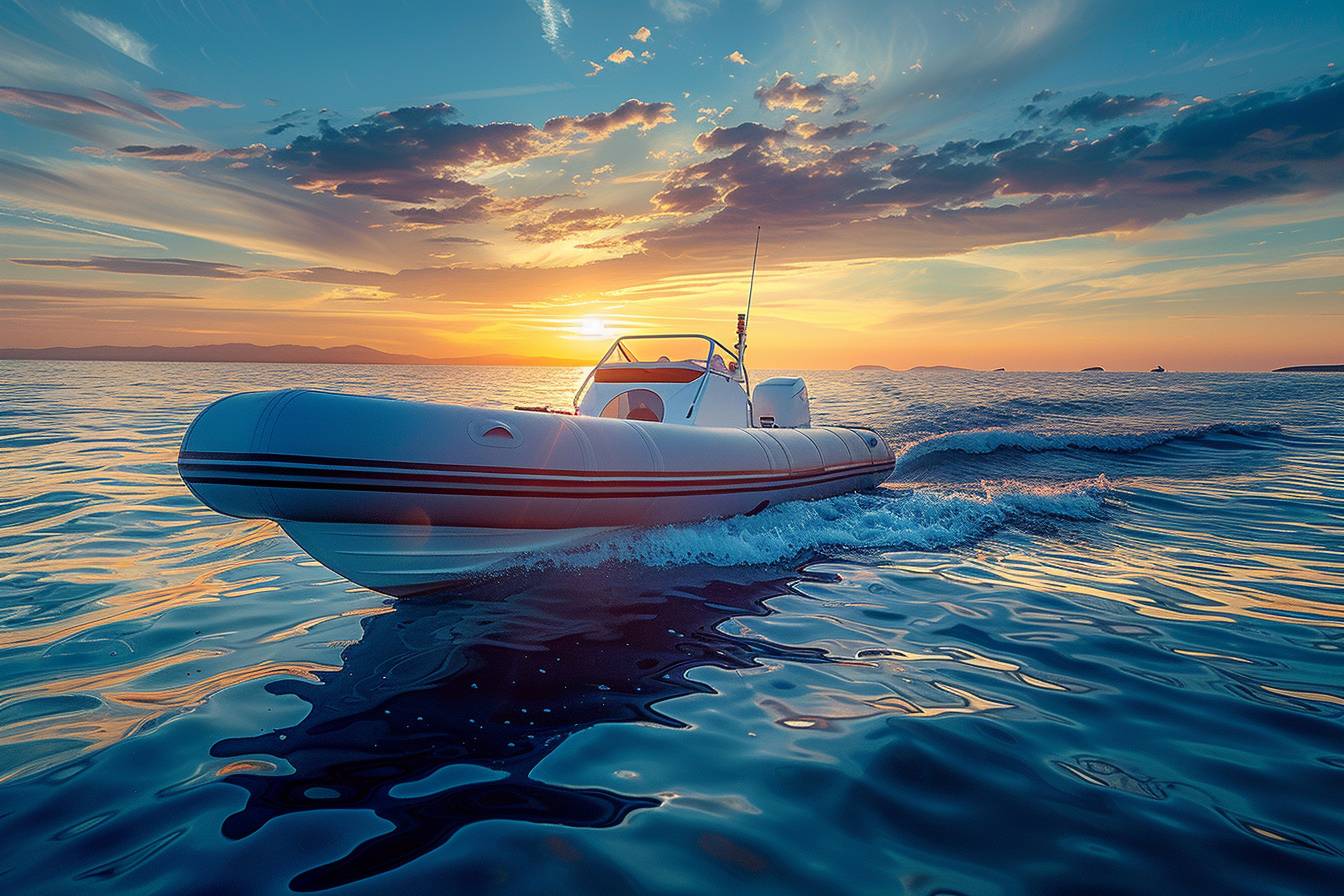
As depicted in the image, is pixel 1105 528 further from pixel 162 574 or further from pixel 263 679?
pixel 162 574

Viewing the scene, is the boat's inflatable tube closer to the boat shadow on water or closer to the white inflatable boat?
the white inflatable boat

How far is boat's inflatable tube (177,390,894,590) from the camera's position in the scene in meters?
4.01

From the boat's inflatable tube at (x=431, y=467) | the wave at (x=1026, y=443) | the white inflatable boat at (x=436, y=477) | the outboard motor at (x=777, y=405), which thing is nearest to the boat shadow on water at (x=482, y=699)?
the white inflatable boat at (x=436, y=477)

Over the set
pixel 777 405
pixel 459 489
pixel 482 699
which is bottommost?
pixel 482 699

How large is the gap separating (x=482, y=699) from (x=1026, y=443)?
12798 mm

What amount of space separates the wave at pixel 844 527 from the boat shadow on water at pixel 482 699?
0.52m

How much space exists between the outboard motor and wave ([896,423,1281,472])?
3.30 metres

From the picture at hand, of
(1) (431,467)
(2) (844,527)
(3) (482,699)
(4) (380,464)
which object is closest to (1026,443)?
(2) (844,527)

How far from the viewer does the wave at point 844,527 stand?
225 inches

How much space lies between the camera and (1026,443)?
13281 millimetres

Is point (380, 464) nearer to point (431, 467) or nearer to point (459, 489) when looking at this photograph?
→ point (431, 467)

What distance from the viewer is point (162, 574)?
206 inches

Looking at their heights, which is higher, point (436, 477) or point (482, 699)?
point (436, 477)

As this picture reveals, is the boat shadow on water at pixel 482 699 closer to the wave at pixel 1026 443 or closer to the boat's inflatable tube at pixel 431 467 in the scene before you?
the boat's inflatable tube at pixel 431 467
